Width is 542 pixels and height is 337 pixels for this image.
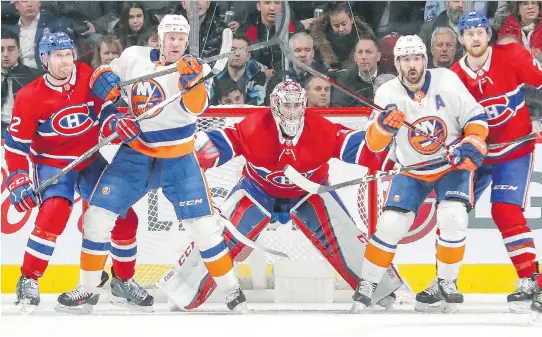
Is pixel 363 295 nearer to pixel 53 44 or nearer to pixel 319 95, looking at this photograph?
pixel 319 95

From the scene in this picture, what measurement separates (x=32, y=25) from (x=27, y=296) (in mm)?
1440

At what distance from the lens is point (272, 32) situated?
5.23 meters

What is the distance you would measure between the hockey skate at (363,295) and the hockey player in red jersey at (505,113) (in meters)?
0.22

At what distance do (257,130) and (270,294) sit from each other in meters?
0.75

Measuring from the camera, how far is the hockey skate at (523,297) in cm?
438

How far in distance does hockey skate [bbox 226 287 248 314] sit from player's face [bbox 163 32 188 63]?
891mm

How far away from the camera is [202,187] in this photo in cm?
437

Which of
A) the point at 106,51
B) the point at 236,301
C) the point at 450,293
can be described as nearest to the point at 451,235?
the point at 450,293

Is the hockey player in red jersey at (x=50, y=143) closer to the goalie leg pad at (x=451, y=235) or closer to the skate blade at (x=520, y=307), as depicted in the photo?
the goalie leg pad at (x=451, y=235)

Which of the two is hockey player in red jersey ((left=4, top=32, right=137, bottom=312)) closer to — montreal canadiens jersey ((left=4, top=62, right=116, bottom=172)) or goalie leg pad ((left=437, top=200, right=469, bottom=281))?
montreal canadiens jersey ((left=4, top=62, right=116, bottom=172))

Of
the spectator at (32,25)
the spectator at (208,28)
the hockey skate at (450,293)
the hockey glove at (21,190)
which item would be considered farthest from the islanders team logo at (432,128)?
the spectator at (32,25)

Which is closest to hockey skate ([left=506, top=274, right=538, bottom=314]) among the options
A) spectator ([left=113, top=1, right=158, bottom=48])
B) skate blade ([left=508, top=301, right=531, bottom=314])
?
skate blade ([left=508, top=301, right=531, bottom=314])

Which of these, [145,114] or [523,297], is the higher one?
[145,114]
